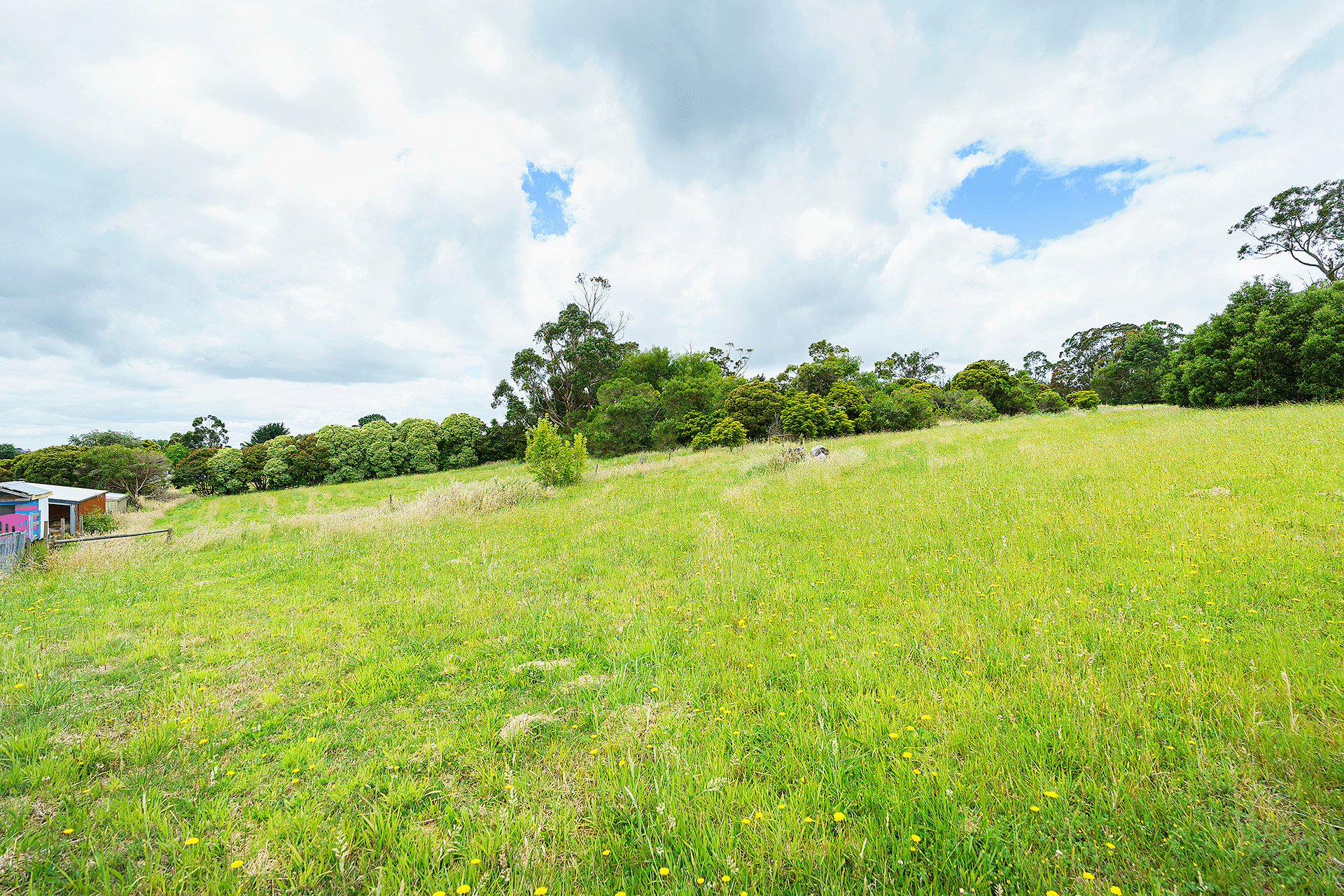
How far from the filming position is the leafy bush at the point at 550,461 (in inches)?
754

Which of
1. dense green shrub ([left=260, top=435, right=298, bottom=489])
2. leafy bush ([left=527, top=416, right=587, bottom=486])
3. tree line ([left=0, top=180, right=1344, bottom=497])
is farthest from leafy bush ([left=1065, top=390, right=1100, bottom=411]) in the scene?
dense green shrub ([left=260, top=435, right=298, bottom=489])

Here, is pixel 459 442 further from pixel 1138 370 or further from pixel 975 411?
pixel 1138 370

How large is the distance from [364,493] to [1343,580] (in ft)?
138

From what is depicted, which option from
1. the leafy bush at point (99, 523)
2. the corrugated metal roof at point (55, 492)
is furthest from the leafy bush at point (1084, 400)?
the leafy bush at point (99, 523)

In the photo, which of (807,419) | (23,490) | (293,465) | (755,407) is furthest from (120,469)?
(807,419)

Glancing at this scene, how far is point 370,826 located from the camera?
2.64m

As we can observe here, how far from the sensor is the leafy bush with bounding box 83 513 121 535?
74.2ft

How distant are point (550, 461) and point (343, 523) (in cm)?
746

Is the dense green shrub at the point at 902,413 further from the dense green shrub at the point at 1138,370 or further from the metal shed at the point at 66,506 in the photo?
the metal shed at the point at 66,506

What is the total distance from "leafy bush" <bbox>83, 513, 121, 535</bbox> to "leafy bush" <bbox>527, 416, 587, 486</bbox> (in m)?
22.1

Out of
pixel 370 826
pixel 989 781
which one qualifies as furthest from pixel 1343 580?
pixel 370 826

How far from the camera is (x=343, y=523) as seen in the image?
13922 millimetres

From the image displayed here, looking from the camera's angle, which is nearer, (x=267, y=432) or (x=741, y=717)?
(x=741, y=717)

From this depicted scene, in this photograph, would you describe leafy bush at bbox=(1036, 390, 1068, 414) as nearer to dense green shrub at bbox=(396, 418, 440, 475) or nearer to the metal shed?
dense green shrub at bbox=(396, 418, 440, 475)
